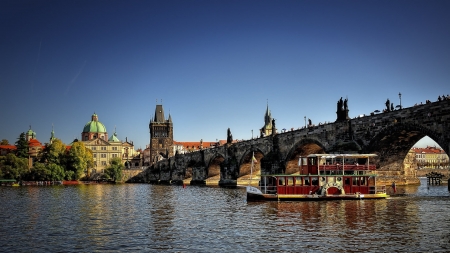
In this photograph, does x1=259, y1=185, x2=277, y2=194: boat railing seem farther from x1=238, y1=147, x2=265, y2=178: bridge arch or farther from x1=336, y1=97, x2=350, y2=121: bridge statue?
x1=238, y1=147, x2=265, y2=178: bridge arch

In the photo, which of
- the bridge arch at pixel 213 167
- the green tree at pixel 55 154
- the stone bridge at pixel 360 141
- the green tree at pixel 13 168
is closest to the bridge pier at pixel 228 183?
the stone bridge at pixel 360 141

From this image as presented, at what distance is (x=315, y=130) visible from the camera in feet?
209

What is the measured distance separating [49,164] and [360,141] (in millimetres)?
84705

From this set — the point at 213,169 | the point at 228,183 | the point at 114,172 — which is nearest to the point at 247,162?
the point at 228,183

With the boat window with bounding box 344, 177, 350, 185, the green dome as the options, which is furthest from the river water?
the green dome

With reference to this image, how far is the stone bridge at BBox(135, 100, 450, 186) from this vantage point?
4458 centimetres

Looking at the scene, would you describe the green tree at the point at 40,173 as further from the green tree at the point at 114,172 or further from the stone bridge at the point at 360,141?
the stone bridge at the point at 360,141

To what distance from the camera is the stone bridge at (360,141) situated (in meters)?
44.6

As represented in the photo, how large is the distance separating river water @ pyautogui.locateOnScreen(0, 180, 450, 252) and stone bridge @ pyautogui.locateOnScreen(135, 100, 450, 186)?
946cm

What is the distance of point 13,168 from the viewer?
373ft

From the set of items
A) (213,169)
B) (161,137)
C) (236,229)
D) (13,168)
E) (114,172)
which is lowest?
(236,229)

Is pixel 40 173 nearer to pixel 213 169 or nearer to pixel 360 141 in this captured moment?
pixel 213 169

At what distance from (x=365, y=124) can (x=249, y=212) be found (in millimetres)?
24137

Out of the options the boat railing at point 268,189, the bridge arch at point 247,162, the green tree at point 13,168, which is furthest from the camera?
the green tree at point 13,168
